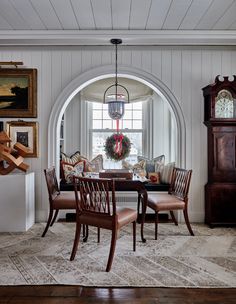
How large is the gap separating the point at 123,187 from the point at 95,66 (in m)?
2.08

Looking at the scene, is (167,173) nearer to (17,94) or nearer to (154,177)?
(154,177)

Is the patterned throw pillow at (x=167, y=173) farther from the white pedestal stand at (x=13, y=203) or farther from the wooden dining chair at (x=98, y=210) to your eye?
the white pedestal stand at (x=13, y=203)

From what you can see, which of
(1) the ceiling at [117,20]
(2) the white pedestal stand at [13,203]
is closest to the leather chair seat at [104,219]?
(2) the white pedestal stand at [13,203]

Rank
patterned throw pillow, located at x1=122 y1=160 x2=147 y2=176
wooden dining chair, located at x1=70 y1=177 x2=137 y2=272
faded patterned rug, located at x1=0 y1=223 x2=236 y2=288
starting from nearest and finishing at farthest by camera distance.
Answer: faded patterned rug, located at x1=0 y1=223 x2=236 y2=288
wooden dining chair, located at x1=70 y1=177 x2=137 y2=272
patterned throw pillow, located at x1=122 y1=160 x2=147 y2=176

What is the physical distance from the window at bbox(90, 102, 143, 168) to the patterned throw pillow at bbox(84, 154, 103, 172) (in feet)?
0.90

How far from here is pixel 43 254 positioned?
10.1 ft

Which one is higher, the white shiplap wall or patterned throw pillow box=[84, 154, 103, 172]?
the white shiplap wall

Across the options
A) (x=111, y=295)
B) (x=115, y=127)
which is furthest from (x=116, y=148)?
(x=111, y=295)

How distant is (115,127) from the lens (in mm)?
6000

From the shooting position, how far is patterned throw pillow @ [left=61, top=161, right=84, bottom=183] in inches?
195

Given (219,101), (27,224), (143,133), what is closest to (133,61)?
(219,101)

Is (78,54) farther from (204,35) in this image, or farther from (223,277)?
(223,277)

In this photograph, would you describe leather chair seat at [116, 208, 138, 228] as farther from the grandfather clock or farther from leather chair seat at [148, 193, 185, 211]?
the grandfather clock

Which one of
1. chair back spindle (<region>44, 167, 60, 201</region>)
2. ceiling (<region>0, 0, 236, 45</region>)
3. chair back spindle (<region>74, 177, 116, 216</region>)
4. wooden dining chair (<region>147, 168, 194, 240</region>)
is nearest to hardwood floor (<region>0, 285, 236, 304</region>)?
chair back spindle (<region>74, 177, 116, 216</region>)
